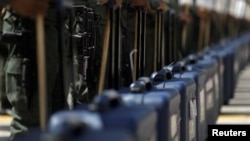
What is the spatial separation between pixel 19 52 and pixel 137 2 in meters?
1.17

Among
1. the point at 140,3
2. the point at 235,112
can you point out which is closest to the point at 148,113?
the point at 140,3

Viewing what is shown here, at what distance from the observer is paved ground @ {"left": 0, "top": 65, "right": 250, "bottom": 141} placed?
10.7 meters

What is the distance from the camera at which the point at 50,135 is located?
341 cm

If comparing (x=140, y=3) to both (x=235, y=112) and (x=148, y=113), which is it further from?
(x=235, y=112)

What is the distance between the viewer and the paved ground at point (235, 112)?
10721mm

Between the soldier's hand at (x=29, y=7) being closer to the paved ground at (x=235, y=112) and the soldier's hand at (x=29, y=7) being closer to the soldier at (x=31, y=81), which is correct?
the soldier at (x=31, y=81)

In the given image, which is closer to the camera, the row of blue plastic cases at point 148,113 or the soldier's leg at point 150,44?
the row of blue plastic cases at point 148,113

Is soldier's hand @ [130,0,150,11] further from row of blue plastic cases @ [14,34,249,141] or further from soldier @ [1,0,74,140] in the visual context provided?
soldier @ [1,0,74,140]

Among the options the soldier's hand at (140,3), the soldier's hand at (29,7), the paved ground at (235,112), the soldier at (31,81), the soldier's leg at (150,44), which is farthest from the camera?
the paved ground at (235,112)

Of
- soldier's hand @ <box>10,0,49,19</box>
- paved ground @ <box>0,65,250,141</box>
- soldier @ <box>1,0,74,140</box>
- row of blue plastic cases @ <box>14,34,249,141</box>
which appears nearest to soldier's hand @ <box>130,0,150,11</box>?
row of blue plastic cases @ <box>14,34,249,141</box>

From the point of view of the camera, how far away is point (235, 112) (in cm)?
1272

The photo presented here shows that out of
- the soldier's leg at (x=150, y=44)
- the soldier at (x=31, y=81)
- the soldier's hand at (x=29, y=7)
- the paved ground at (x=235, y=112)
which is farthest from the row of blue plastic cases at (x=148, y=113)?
the paved ground at (x=235, y=112)

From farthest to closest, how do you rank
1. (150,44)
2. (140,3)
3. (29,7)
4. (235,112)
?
(235,112) < (150,44) < (140,3) < (29,7)

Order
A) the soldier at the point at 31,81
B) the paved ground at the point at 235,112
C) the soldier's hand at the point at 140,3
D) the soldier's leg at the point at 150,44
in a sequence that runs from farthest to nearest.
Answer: the paved ground at the point at 235,112 < the soldier's leg at the point at 150,44 < the soldier's hand at the point at 140,3 < the soldier at the point at 31,81
